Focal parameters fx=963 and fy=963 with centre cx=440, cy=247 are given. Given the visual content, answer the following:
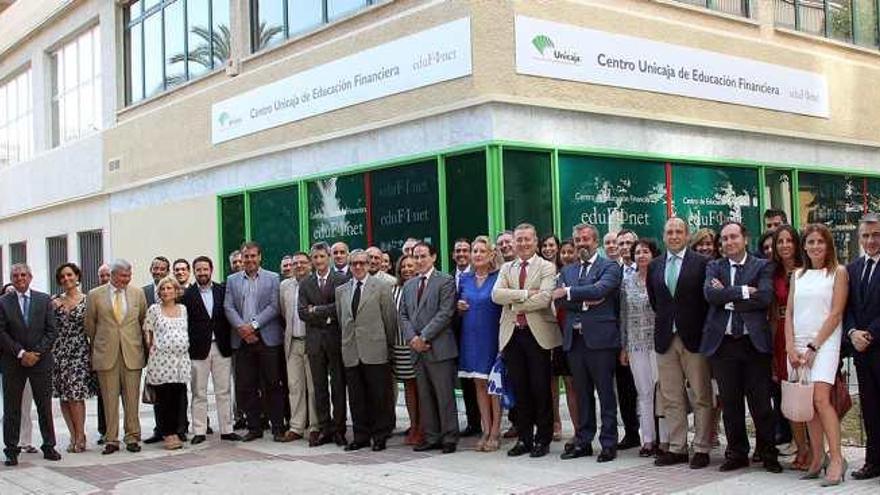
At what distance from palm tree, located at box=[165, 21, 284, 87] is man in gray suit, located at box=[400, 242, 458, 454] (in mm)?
7955

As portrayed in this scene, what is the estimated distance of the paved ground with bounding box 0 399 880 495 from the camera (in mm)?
7191

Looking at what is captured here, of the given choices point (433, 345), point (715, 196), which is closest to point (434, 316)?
point (433, 345)

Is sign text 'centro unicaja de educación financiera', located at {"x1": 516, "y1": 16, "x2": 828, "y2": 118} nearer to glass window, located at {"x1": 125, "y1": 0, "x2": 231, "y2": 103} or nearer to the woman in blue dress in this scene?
the woman in blue dress

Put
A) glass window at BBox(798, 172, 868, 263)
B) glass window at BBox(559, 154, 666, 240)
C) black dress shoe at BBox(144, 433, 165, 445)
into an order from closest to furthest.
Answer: black dress shoe at BBox(144, 433, 165, 445) < glass window at BBox(559, 154, 666, 240) < glass window at BBox(798, 172, 868, 263)

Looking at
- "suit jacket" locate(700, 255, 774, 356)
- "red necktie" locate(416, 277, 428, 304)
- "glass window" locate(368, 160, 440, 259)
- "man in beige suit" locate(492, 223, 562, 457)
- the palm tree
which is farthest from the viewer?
the palm tree

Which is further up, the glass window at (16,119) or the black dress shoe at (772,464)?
the glass window at (16,119)

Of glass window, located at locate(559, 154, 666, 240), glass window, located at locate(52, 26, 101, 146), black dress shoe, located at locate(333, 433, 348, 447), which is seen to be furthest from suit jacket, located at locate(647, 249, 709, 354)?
glass window, located at locate(52, 26, 101, 146)

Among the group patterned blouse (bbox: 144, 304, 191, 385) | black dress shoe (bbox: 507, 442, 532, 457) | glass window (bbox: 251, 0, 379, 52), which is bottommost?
black dress shoe (bbox: 507, 442, 532, 457)

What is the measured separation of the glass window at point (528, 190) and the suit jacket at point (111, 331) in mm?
4387

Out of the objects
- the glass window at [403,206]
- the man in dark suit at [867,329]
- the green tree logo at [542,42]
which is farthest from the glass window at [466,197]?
the man in dark suit at [867,329]

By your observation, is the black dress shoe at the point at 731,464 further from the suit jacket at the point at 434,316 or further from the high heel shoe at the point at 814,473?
the suit jacket at the point at 434,316

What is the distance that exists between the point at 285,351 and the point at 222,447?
3.86 ft

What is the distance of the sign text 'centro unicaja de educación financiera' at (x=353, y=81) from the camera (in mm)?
11969

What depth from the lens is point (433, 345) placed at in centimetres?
905
